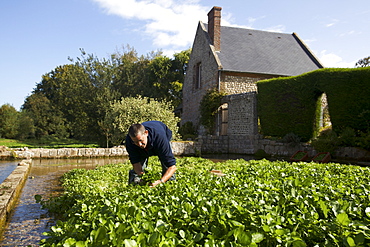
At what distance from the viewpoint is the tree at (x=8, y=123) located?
31.9 m

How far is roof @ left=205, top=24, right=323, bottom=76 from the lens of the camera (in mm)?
23219

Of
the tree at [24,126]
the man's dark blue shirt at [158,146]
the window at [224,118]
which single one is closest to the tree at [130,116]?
the window at [224,118]

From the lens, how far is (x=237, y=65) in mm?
22891

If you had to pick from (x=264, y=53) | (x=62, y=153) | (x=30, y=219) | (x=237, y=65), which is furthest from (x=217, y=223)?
(x=264, y=53)

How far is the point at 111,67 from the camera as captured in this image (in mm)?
25453

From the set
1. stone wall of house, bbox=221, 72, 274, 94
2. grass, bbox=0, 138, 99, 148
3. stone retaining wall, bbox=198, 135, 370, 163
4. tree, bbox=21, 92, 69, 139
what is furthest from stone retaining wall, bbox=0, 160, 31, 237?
tree, bbox=21, 92, 69, 139

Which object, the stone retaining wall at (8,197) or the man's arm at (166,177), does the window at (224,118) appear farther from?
the man's arm at (166,177)

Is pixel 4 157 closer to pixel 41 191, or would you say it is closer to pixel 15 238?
pixel 41 191

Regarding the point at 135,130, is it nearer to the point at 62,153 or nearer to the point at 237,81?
the point at 62,153

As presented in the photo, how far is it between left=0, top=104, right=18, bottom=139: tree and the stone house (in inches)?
734

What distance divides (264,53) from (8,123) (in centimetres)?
2674

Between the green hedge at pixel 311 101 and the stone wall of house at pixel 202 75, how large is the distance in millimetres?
4691

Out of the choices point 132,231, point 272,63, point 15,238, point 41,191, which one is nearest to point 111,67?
point 272,63

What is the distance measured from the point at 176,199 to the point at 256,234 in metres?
1.29
